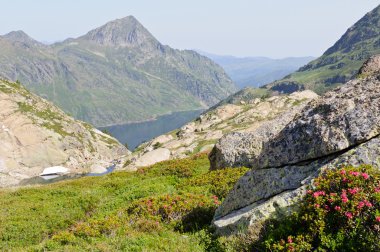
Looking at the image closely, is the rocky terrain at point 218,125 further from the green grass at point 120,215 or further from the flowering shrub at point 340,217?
the flowering shrub at point 340,217

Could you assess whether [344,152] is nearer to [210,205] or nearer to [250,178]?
[250,178]

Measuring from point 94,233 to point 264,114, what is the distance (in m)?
132

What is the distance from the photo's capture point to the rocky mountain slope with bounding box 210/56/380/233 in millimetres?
10555

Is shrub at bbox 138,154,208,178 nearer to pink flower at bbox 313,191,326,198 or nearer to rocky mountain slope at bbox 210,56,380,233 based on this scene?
rocky mountain slope at bbox 210,56,380,233

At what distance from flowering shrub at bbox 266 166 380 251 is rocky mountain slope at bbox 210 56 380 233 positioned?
54.7 inches

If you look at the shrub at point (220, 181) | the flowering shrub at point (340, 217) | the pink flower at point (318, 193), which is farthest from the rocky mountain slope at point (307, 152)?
the shrub at point (220, 181)

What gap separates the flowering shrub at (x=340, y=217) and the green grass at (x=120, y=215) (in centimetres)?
369

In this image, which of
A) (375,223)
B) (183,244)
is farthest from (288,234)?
(183,244)

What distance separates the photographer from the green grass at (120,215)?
508 inches

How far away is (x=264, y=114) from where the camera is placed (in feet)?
466

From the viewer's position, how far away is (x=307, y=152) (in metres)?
11.4

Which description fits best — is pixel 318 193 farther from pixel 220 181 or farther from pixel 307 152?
pixel 220 181

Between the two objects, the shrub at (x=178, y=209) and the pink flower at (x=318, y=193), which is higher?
the pink flower at (x=318, y=193)

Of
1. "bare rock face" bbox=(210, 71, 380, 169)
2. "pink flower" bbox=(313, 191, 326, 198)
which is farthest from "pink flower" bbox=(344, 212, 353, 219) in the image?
"bare rock face" bbox=(210, 71, 380, 169)
